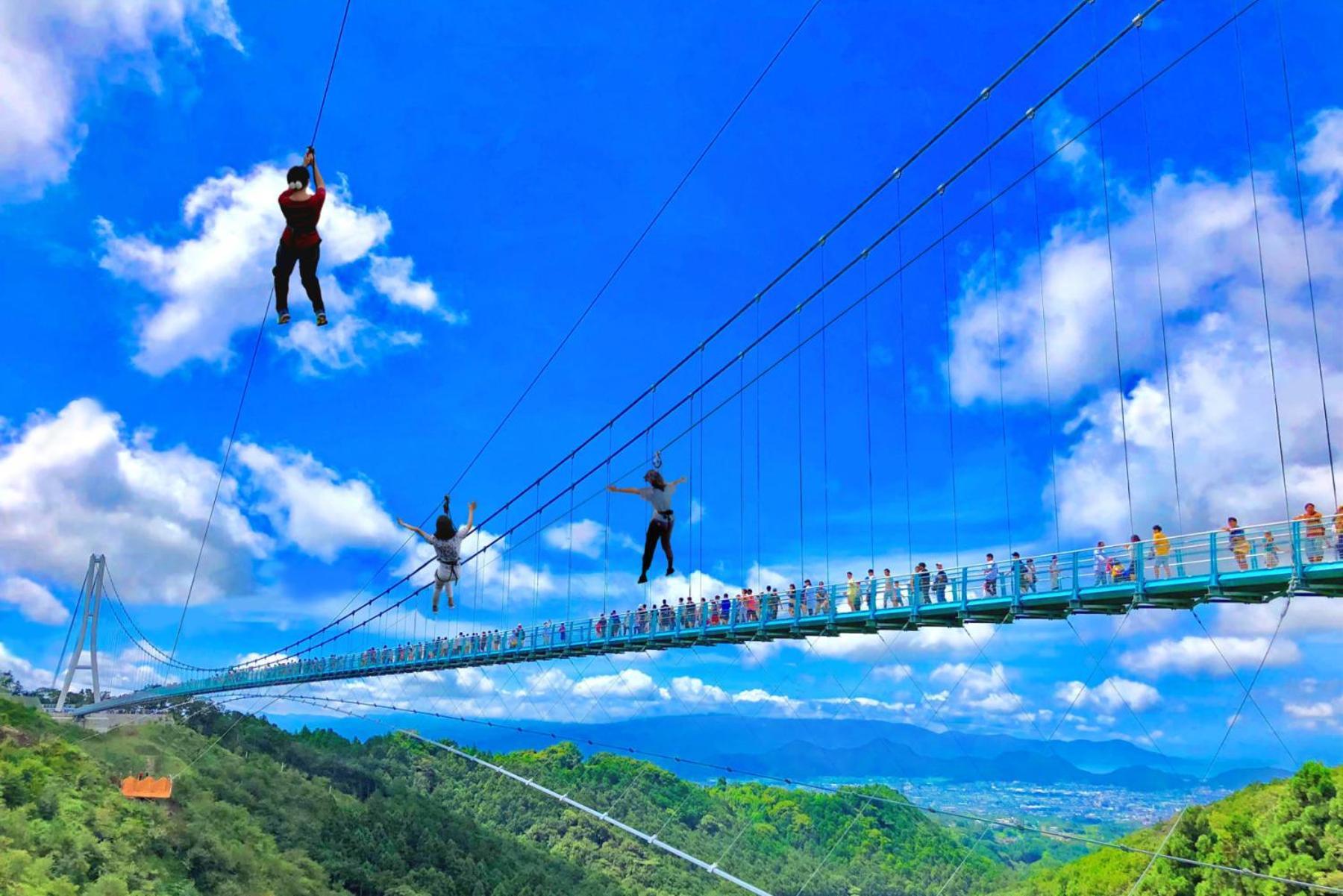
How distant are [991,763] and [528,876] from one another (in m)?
28.7

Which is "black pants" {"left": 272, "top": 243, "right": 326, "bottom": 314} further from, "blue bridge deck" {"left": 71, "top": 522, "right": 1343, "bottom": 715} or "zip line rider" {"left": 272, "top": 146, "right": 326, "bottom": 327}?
"blue bridge deck" {"left": 71, "top": 522, "right": 1343, "bottom": 715}

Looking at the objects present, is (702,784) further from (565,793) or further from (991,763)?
(991,763)

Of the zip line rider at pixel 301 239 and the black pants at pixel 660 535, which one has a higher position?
the zip line rider at pixel 301 239

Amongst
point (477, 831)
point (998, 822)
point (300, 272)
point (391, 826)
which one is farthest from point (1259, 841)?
point (477, 831)

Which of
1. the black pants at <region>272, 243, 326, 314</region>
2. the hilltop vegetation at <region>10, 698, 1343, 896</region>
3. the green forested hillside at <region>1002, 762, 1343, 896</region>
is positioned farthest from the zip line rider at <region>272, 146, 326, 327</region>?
the green forested hillside at <region>1002, 762, 1343, 896</region>

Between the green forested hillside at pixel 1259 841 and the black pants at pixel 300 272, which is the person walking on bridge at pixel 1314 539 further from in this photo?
the green forested hillside at pixel 1259 841

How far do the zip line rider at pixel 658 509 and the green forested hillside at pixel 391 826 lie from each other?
1651 cm

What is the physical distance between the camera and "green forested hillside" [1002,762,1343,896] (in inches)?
1144

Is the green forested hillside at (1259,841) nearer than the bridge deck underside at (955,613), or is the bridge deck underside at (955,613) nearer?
the bridge deck underside at (955,613)

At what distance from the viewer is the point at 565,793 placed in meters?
74.4

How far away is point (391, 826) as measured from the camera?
57500 millimetres

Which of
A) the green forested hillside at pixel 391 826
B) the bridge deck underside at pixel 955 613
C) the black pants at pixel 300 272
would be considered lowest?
the green forested hillside at pixel 391 826

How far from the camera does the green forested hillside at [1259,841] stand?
1144 inches

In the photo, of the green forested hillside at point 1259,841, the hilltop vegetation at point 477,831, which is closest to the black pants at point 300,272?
the hilltop vegetation at point 477,831
